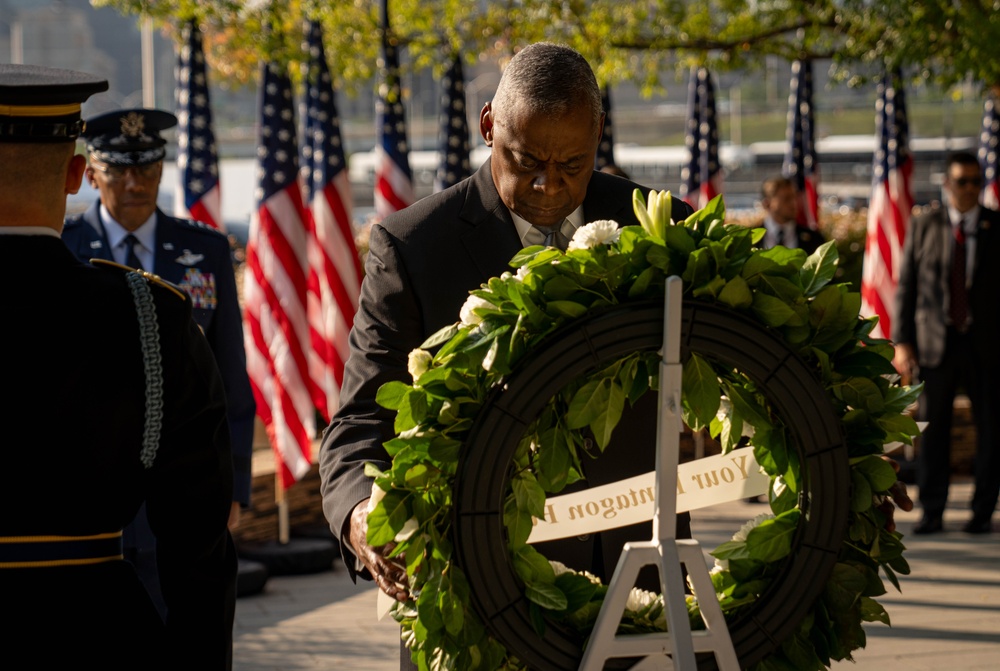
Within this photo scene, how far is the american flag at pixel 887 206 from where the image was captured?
36.1 feet

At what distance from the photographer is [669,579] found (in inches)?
82.1

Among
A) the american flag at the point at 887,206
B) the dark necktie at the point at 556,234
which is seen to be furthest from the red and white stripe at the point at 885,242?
the dark necktie at the point at 556,234

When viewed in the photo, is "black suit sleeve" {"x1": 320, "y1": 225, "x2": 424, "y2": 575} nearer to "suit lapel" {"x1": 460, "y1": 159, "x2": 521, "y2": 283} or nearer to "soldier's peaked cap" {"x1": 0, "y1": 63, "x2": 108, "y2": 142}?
"suit lapel" {"x1": 460, "y1": 159, "x2": 521, "y2": 283}

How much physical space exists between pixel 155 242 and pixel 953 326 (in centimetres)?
544

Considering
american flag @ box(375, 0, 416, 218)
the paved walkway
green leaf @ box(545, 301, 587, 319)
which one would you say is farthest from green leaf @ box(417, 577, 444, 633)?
american flag @ box(375, 0, 416, 218)

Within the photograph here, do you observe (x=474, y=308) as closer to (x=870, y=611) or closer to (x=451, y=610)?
(x=451, y=610)

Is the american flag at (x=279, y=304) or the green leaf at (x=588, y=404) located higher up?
the green leaf at (x=588, y=404)

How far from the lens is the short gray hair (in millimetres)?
2480

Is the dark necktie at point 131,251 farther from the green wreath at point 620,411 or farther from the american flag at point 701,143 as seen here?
the american flag at point 701,143

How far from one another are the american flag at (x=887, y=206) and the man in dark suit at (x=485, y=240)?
8.50 m

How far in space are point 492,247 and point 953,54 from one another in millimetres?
6828

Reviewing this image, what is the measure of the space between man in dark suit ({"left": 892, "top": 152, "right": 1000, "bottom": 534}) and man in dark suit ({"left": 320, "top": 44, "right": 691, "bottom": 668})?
20.2 ft

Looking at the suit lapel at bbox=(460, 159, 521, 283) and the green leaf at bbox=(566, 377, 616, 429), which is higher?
the suit lapel at bbox=(460, 159, 521, 283)

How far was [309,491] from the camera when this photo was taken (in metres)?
8.85
